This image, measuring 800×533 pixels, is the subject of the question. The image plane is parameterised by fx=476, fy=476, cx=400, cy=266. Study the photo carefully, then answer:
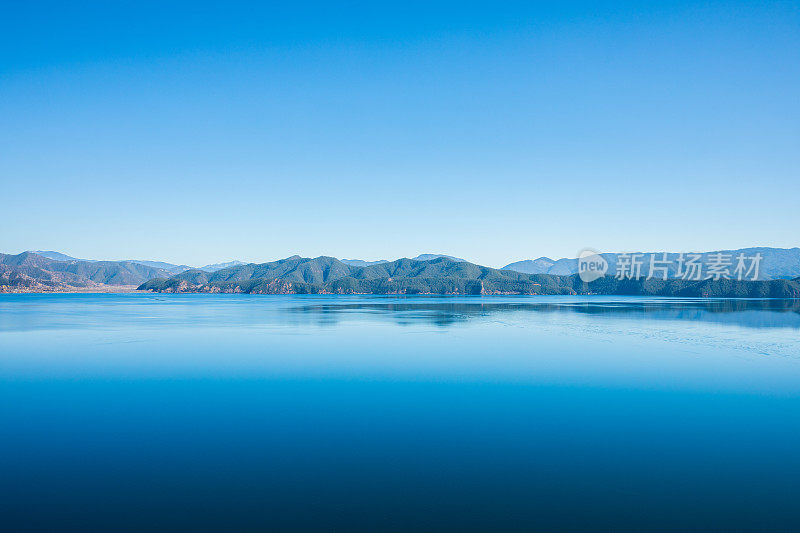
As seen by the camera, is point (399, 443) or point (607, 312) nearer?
point (399, 443)

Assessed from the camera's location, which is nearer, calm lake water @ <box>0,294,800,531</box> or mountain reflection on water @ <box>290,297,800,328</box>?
calm lake water @ <box>0,294,800,531</box>

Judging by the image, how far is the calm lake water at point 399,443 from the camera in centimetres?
700

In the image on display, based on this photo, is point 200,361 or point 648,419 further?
point 200,361

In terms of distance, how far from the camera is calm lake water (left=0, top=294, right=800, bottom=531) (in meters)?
7.00

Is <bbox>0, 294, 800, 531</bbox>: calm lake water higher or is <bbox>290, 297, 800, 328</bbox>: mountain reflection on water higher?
<bbox>290, 297, 800, 328</bbox>: mountain reflection on water

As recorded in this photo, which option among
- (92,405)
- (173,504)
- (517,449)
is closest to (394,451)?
(517,449)

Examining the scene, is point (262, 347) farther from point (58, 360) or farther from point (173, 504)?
point (173, 504)

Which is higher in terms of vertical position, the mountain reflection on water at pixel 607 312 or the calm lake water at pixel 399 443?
the mountain reflection on water at pixel 607 312

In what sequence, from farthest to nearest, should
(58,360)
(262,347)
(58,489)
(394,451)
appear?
(262,347) → (58,360) → (394,451) → (58,489)

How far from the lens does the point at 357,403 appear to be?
13.8 metres

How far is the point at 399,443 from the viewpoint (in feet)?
33.4

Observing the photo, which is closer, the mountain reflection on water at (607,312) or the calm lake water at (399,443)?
the calm lake water at (399,443)

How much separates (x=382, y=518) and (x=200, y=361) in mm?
17287

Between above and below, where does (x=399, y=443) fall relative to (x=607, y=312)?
below
